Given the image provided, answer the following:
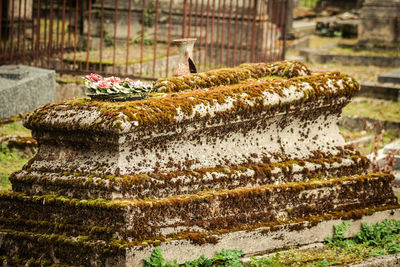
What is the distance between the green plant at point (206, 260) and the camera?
4.27 meters

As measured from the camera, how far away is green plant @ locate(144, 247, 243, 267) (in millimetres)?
4273

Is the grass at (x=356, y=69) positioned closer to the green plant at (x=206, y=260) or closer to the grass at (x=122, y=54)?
the grass at (x=122, y=54)

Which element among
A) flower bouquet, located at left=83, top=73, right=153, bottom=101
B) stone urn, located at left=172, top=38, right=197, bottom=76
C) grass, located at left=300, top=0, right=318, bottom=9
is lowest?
flower bouquet, located at left=83, top=73, right=153, bottom=101

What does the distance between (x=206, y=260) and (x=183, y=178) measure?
2.00ft

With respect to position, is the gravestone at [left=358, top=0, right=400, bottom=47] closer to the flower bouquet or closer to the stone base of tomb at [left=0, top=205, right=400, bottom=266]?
the stone base of tomb at [left=0, top=205, right=400, bottom=266]

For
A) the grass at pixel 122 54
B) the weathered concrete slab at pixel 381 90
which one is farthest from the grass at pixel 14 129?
the weathered concrete slab at pixel 381 90

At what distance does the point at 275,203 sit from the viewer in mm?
5133

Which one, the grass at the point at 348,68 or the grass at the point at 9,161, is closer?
the grass at the point at 9,161

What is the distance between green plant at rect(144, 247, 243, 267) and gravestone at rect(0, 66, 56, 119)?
163 inches

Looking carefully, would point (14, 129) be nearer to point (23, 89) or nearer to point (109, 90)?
point (23, 89)

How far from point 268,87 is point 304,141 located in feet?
2.40

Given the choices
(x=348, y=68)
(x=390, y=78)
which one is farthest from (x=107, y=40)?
(x=348, y=68)

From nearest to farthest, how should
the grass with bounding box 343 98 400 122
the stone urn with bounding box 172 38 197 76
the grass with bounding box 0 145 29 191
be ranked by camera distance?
the stone urn with bounding box 172 38 197 76 → the grass with bounding box 0 145 29 191 → the grass with bounding box 343 98 400 122

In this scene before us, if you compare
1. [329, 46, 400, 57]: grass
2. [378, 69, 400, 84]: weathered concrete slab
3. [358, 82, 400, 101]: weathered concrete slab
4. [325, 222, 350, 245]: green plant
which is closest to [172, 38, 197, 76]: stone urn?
[325, 222, 350, 245]: green plant
